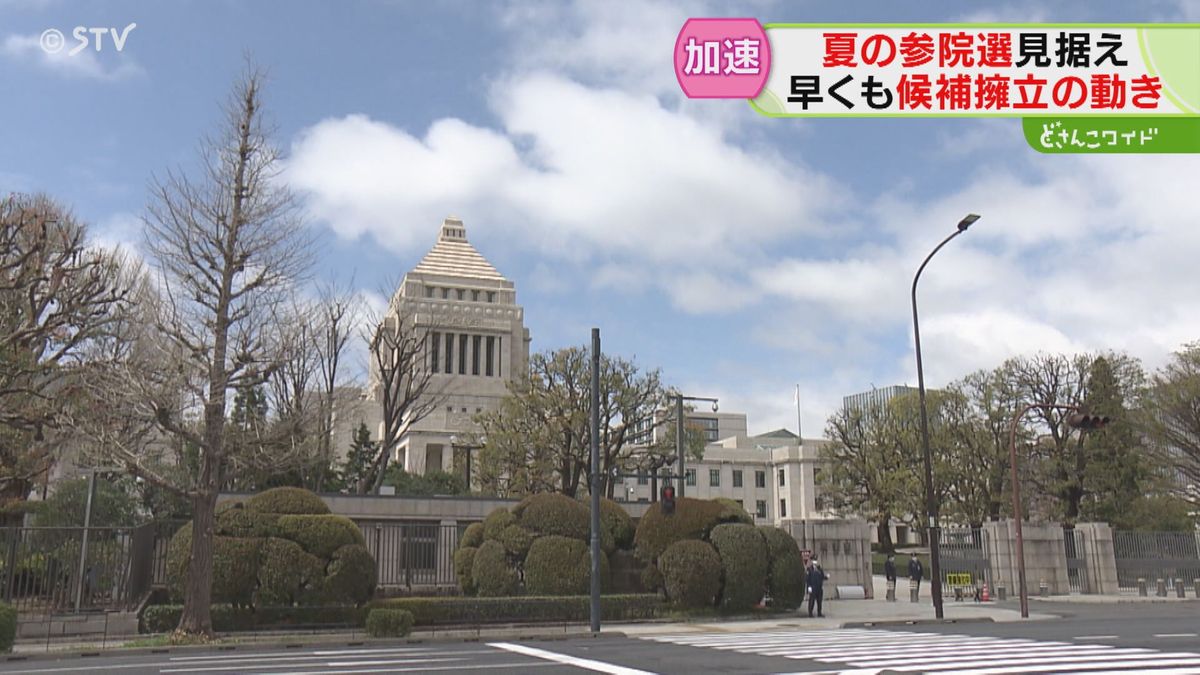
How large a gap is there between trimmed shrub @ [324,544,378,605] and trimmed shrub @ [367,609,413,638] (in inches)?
73.7

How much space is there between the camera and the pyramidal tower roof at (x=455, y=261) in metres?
113

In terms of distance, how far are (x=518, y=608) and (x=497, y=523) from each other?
2764 millimetres

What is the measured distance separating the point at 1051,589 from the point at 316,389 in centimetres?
2966

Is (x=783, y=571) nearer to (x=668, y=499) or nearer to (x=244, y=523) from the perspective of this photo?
(x=668, y=499)

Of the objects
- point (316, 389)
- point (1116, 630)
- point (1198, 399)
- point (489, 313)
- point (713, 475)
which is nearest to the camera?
point (1116, 630)

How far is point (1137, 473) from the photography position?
4784 cm

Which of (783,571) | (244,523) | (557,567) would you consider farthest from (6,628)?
(783,571)

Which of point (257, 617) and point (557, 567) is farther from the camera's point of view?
point (557, 567)

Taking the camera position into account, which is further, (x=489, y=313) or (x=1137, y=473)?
(x=489, y=313)

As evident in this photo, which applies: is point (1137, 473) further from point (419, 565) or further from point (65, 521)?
point (65, 521)

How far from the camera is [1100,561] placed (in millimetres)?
36781

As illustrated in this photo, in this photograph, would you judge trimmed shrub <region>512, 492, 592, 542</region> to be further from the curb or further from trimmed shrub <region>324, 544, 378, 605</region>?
trimmed shrub <region>324, 544, 378, 605</region>

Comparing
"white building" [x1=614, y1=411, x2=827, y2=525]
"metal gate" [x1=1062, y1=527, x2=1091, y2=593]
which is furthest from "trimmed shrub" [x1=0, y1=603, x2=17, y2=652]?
"white building" [x1=614, y1=411, x2=827, y2=525]

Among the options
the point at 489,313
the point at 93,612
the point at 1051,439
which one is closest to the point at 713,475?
the point at 489,313
